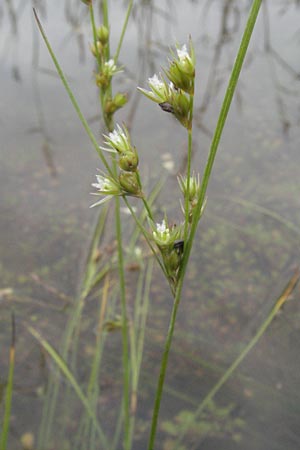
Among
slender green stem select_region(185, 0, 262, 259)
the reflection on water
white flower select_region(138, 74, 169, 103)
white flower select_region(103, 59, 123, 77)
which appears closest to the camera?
slender green stem select_region(185, 0, 262, 259)

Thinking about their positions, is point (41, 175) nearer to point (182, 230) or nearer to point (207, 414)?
point (207, 414)

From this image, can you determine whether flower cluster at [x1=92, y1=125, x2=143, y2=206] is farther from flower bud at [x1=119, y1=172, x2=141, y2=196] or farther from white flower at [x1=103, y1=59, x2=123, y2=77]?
white flower at [x1=103, y1=59, x2=123, y2=77]

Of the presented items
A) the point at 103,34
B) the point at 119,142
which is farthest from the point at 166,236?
the point at 103,34

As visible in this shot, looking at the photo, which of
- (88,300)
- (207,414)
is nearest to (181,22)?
(88,300)

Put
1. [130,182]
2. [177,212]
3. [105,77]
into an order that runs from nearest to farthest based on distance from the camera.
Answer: [130,182]
[105,77]
[177,212]

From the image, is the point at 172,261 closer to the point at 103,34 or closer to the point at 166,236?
the point at 166,236

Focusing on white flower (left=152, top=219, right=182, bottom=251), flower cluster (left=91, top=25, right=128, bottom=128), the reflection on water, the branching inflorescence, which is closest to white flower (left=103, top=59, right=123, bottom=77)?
flower cluster (left=91, top=25, right=128, bottom=128)
